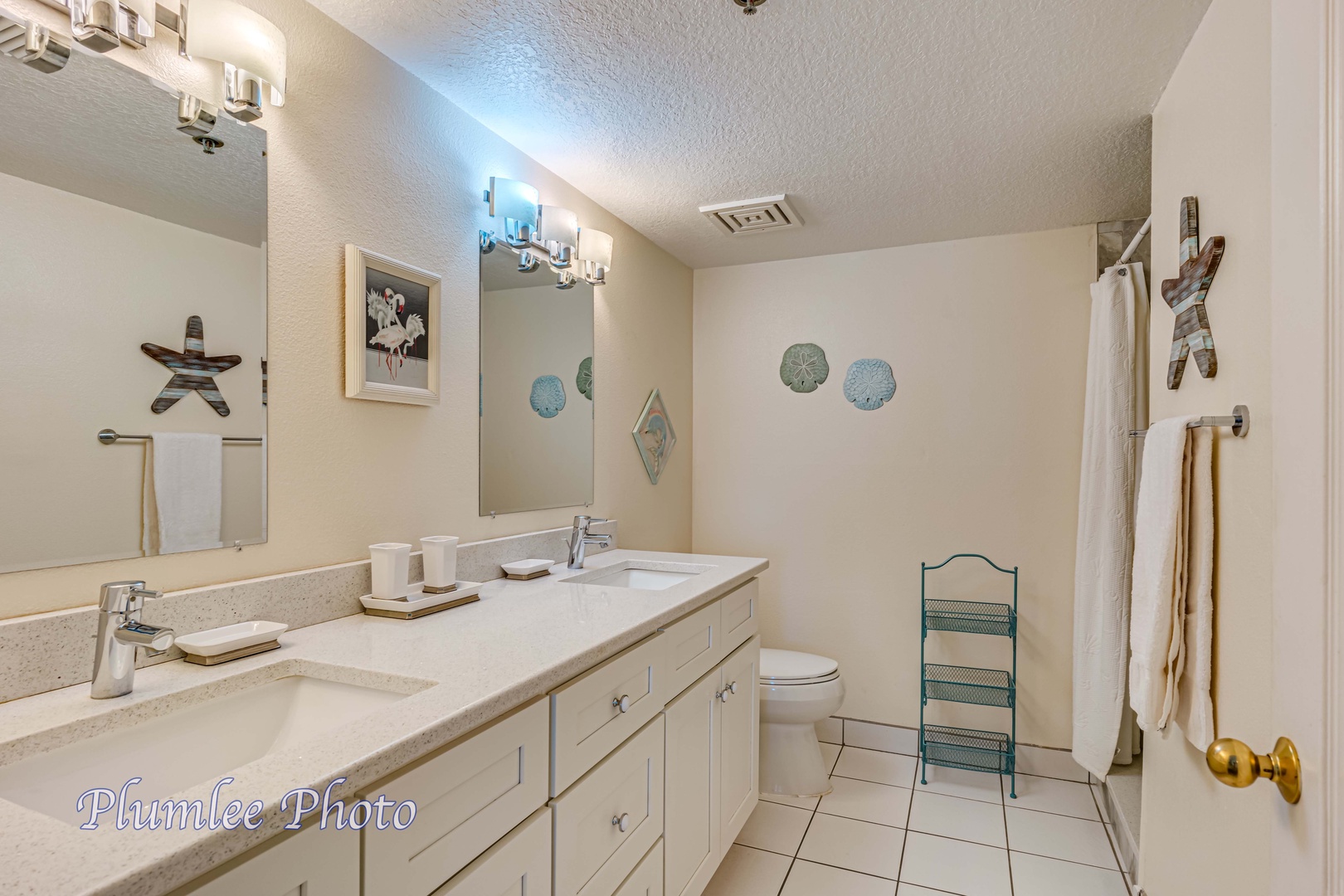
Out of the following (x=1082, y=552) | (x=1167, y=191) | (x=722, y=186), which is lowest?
(x=1082, y=552)

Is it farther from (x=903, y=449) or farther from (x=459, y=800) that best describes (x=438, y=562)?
(x=903, y=449)

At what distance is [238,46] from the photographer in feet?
4.10

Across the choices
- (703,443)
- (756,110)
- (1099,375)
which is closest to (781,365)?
(703,443)

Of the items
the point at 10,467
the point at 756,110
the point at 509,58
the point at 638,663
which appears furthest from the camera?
the point at 756,110

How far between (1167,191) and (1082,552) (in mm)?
1216

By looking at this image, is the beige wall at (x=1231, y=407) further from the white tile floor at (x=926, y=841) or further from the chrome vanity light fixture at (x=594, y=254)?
the chrome vanity light fixture at (x=594, y=254)

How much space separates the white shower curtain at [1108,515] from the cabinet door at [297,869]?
231cm

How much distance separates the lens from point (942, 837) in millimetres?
2357

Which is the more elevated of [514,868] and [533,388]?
[533,388]

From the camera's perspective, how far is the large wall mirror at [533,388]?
2051 millimetres

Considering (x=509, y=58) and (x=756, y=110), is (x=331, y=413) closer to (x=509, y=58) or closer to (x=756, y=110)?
(x=509, y=58)

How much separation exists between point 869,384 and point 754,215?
950mm

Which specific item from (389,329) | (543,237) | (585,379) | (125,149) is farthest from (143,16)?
(585,379)

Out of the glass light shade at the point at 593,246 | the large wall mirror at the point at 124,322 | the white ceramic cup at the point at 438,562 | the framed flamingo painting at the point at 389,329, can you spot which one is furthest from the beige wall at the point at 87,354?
the glass light shade at the point at 593,246
